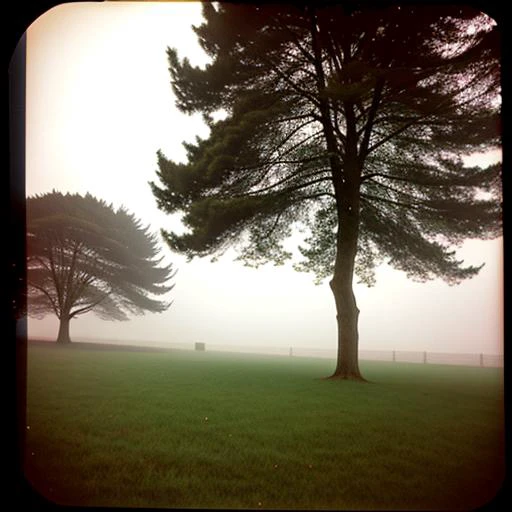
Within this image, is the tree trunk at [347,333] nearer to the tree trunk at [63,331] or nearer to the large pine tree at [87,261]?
the large pine tree at [87,261]

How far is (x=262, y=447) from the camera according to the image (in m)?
5.11

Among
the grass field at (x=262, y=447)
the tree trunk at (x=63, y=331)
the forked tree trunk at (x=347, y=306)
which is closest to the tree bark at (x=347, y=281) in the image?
the forked tree trunk at (x=347, y=306)

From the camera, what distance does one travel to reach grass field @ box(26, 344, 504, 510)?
4145 mm

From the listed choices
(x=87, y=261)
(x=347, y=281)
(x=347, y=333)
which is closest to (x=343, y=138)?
(x=347, y=281)

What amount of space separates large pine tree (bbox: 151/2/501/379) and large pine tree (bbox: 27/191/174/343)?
9333mm

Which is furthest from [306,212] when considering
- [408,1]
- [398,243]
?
[408,1]

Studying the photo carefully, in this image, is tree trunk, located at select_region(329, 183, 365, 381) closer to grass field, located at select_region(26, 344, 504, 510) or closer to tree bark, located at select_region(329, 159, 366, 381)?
tree bark, located at select_region(329, 159, 366, 381)

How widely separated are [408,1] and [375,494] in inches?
228

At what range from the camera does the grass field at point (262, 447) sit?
4.14 metres

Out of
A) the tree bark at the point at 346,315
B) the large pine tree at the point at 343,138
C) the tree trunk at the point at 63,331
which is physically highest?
the large pine tree at the point at 343,138

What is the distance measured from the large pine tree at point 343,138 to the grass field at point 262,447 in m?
3.21

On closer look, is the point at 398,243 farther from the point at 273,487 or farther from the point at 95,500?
the point at 95,500

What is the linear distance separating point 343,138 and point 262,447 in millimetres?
8056

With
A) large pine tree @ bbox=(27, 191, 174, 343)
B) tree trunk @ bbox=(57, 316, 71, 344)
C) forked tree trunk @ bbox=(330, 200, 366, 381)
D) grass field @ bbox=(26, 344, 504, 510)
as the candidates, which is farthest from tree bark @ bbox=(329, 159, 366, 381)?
tree trunk @ bbox=(57, 316, 71, 344)
